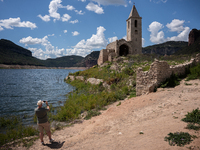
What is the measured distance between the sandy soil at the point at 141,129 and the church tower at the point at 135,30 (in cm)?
3019

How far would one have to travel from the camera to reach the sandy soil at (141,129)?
14.3ft

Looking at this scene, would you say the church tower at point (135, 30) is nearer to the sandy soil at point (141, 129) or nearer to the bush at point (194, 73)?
the bush at point (194, 73)

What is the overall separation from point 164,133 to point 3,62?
4576 inches

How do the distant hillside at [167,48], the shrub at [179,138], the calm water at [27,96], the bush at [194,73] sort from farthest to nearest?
the distant hillside at [167,48]
the calm water at [27,96]
the bush at [194,73]
the shrub at [179,138]

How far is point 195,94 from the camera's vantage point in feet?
26.0

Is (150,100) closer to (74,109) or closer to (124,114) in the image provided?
(124,114)

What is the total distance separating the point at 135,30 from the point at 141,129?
36.9 metres

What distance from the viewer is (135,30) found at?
125 feet

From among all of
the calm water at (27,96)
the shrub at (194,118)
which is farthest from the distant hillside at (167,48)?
the shrub at (194,118)

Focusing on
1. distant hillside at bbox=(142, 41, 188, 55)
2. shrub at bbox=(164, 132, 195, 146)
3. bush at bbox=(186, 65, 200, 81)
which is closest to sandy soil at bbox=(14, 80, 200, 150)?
shrub at bbox=(164, 132, 195, 146)

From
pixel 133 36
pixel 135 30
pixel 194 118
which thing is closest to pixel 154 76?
pixel 194 118

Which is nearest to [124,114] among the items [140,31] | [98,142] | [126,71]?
[98,142]

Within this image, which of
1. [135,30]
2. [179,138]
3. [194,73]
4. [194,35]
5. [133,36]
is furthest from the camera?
[194,35]

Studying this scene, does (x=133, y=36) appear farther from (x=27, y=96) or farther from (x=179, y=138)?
(x=179, y=138)
